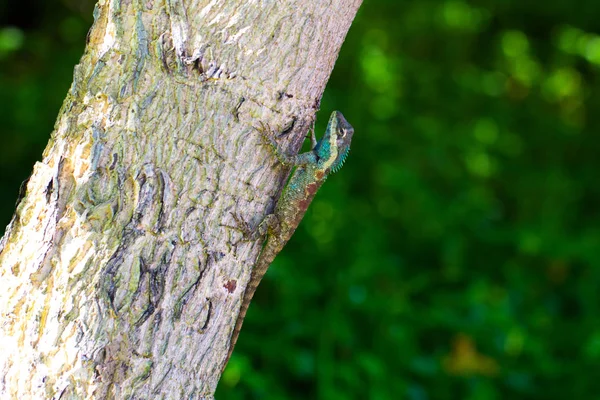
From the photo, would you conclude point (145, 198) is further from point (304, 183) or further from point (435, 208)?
point (435, 208)

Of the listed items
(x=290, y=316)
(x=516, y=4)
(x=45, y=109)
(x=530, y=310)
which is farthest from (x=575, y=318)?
(x=45, y=109)

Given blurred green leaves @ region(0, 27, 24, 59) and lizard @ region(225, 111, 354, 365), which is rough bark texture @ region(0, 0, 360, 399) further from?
blurred green leaves @ region(0, 27, 24, 59)

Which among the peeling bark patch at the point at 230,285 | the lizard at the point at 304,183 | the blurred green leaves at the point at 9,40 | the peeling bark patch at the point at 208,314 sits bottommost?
the peeling bark patch at the point at 208,314

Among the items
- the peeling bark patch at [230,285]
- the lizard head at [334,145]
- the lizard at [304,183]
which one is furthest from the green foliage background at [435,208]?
the peeling bark patch at [230,285]

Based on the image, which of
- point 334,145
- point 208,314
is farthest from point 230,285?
point 334,145

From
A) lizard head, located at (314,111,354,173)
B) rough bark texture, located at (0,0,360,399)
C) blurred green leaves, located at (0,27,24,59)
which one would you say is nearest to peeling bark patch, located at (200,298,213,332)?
rough bark texture, located at (0,0,360,399)

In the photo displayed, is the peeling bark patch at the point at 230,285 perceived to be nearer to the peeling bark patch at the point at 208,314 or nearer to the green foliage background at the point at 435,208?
the peeling bark patch at the point at 208,314
